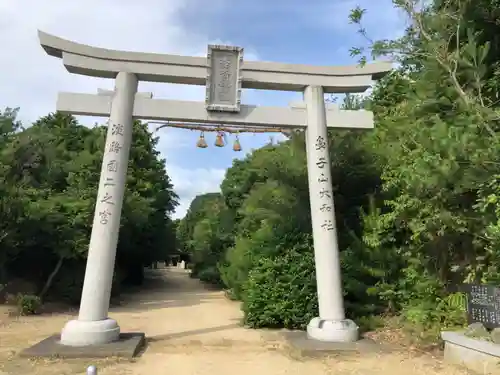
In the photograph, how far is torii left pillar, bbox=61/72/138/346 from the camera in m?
7.43

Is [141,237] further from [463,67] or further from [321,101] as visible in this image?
[463,67]

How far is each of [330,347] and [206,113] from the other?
14.9 ft

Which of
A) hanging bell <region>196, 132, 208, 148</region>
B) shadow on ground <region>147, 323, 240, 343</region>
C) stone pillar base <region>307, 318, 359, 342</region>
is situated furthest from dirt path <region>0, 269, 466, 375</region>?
hanging bell <region>196, 132, 208, 148</region>

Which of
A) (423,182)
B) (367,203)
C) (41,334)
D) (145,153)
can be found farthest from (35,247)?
(423,182)

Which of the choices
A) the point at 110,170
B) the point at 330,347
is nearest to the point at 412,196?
the point at 330,347

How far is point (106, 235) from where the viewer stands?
7.79 meters

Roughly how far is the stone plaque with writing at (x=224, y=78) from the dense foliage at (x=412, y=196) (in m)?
2.38

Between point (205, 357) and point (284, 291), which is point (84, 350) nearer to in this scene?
point (205, 357)

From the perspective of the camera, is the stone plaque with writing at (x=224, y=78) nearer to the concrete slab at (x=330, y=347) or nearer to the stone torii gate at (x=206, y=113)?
the stone torii gate at (x=206, y=113)

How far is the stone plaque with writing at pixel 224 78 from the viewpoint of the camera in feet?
28.0

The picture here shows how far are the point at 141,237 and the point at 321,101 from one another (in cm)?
1381

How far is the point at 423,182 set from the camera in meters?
6.76

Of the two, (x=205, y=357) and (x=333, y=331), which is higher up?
(x=333, y=331)

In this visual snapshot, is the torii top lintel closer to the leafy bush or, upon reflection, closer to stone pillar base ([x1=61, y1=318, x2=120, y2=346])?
the leafy bush
